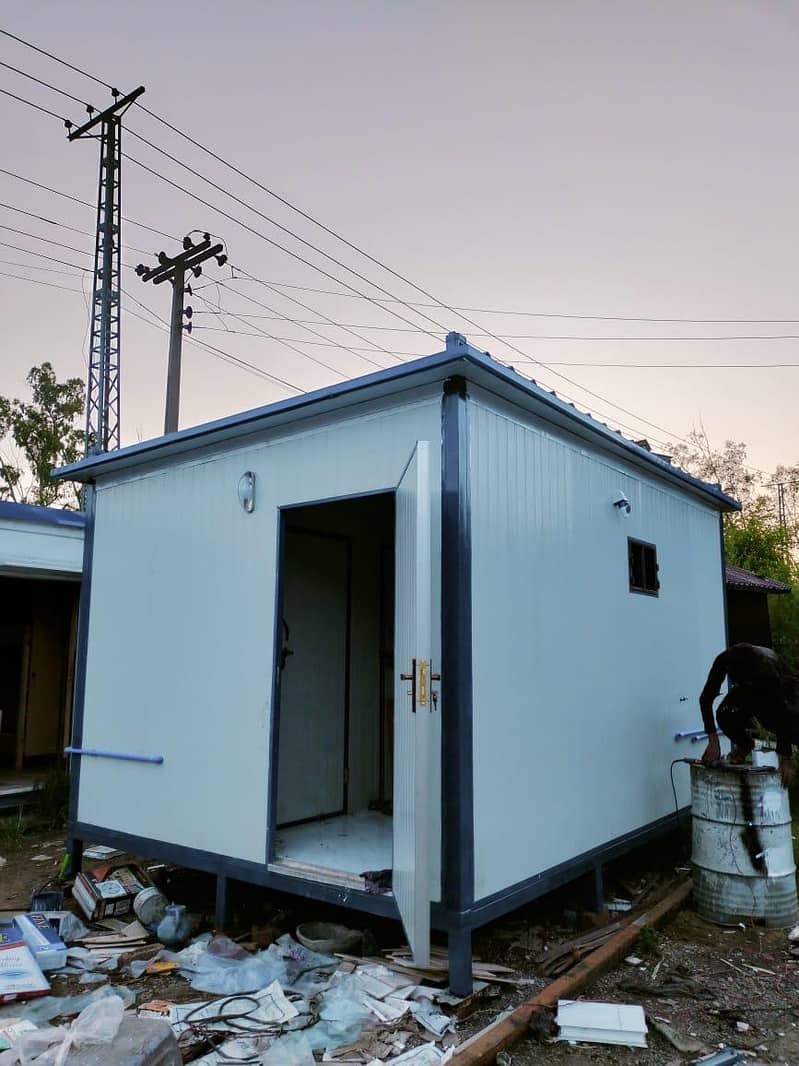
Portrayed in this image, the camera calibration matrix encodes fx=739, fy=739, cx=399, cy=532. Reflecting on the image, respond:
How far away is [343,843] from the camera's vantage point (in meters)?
4.43

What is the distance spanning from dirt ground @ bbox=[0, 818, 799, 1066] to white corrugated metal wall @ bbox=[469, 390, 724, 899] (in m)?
0.46

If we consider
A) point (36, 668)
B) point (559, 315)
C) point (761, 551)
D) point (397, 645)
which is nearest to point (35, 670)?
point (36, 668)

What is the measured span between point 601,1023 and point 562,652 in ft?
5.85

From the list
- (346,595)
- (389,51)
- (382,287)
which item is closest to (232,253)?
(382,287)

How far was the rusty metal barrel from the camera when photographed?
4.25 metres

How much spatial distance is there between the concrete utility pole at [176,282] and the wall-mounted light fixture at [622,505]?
773 centimetres

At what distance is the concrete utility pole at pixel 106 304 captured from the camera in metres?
14.1

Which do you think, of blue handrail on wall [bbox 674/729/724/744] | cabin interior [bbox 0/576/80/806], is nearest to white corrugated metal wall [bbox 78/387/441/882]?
blue handrail on wall [bbox 674/729/724/744]

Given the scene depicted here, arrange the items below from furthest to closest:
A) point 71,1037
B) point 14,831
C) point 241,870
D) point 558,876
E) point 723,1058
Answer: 1. point 14,831
2. point 241,870
3. point 558,876
4. point 723,1058
5. point 71,1037

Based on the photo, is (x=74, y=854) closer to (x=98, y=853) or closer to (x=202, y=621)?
(x=98, y=853)

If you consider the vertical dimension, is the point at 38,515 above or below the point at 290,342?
below

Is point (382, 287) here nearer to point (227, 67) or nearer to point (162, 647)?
point (227, 67)

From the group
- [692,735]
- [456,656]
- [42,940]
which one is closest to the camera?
[456,656]

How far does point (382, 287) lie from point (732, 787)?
1319 cm
